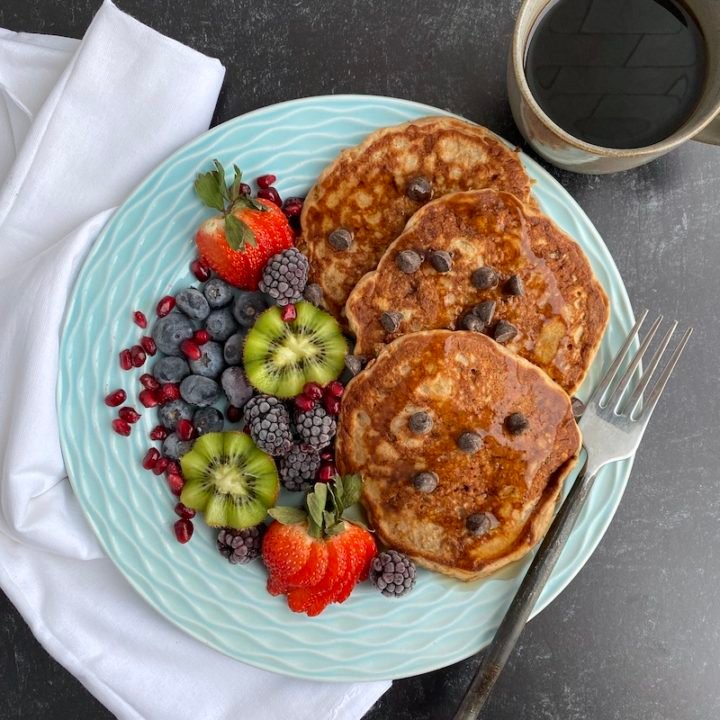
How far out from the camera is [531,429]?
142 centimetres

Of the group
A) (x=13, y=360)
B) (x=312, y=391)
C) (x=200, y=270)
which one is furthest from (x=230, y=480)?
(x=13, y=360)

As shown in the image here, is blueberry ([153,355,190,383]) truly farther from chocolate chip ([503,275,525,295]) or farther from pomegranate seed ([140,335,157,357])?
chocolate chip ([503,275,525,295])

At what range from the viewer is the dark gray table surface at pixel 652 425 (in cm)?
168

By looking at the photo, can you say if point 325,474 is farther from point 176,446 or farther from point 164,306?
point 164,306

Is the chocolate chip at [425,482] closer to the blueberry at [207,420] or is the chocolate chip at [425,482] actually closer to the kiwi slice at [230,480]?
the kiwi slice at [230,480]

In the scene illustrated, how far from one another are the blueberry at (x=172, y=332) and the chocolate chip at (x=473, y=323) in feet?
1.88

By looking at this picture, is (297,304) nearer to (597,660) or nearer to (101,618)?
(101,618)

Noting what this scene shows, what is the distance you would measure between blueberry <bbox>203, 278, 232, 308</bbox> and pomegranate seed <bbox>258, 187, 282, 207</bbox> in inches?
8.0

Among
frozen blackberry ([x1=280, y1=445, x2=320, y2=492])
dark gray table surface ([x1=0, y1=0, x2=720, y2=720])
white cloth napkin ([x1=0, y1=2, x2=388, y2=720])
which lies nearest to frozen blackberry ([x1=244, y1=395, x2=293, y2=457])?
frozen blackberry ([x1=280, y1=445, x2=320, y2=492])

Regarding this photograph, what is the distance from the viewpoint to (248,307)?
4.90 feet

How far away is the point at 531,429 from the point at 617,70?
77 cm

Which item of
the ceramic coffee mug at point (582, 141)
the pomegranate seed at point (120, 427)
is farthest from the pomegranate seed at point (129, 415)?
the ceramic coffee mug at point (582, 141)

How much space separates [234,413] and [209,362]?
12 cm

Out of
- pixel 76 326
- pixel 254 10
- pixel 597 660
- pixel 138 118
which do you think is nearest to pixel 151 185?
pixel 138 118
